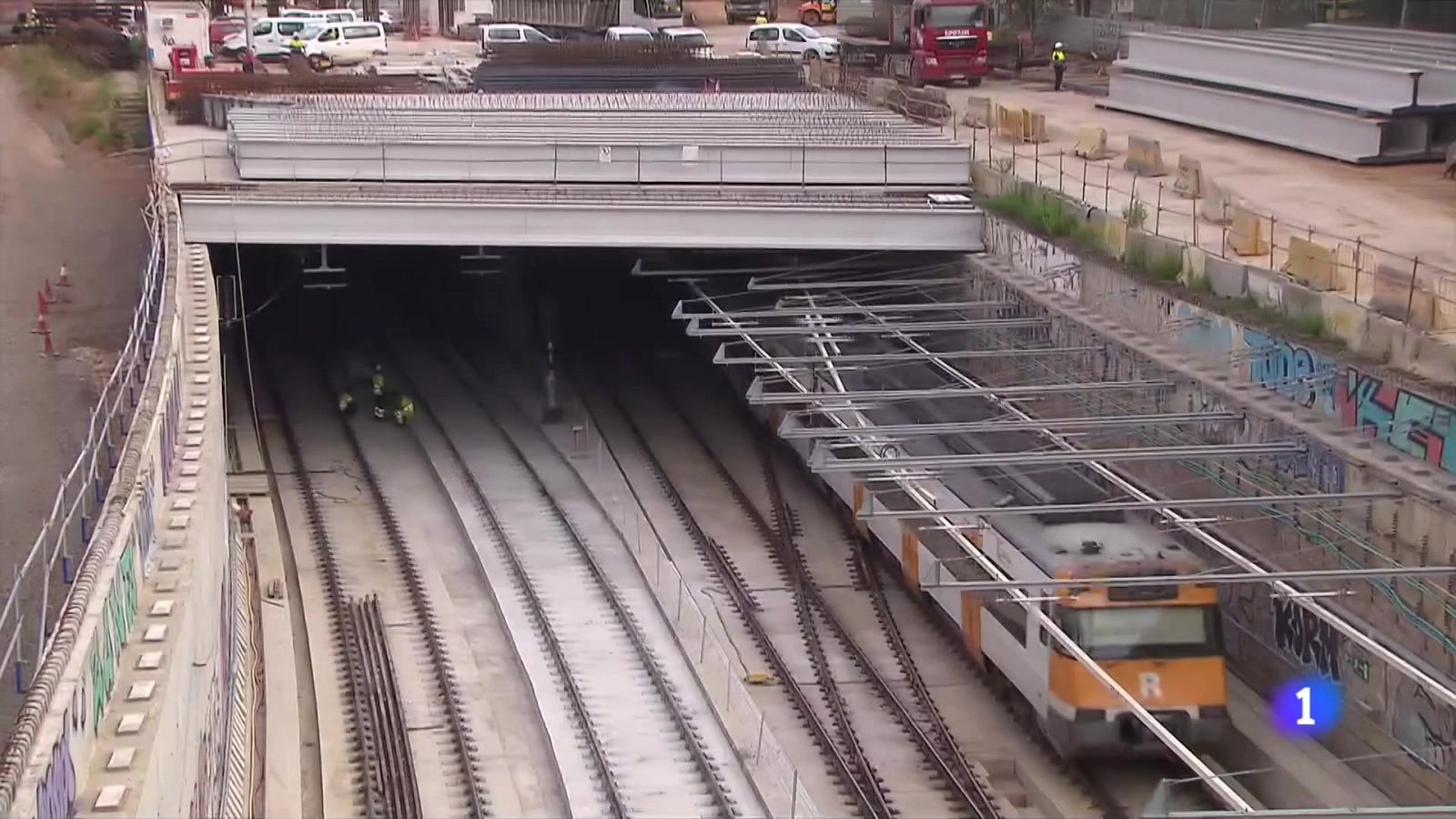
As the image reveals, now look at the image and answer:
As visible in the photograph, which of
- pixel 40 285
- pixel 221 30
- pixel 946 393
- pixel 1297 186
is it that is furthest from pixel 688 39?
pixel 946 393

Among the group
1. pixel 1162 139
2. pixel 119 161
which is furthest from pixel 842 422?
pixel 119 161

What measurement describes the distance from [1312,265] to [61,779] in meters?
14.2

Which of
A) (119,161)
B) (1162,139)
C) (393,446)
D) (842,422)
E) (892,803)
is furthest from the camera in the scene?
(119,161)

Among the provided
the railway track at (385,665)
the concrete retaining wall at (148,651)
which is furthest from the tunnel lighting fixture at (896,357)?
the concrete retaining wall at (148,651)

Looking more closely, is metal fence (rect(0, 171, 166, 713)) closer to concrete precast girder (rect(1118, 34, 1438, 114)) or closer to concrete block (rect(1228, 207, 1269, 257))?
concrete block (rect(1228, 207, 1269, 257))

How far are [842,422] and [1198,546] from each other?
3434 mm

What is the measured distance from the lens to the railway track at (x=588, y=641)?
538 inches

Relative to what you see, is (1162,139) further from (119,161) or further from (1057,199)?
(119,161)

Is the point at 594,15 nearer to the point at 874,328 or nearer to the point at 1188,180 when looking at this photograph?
the point at 1188,180

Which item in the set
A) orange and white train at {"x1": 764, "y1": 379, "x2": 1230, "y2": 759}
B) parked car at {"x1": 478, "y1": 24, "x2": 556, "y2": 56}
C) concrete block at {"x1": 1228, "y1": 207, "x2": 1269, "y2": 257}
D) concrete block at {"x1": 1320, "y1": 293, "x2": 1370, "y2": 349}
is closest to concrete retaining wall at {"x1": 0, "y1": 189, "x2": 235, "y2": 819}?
orange and white train at {"x1": 764, "y1": 379, "x2": 1230, "y2": 759}

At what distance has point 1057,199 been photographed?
870 inches

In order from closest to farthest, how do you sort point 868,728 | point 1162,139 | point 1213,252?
point 868,728 < point 1213,252 < point 1162,139

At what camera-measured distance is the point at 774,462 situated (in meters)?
23.5

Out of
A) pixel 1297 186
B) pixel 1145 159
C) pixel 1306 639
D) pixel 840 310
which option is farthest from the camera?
pixel 1145 159
